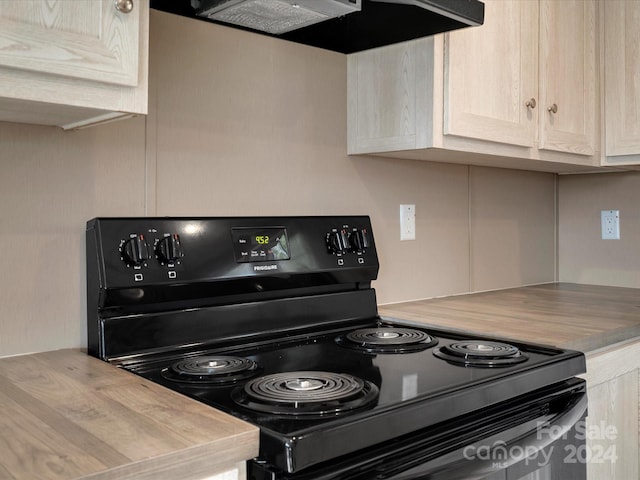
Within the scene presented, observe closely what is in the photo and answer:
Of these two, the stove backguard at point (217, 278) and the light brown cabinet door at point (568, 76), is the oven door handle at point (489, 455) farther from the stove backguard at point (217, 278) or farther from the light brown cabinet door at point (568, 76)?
the light brown cabinet door at point (568, 76)

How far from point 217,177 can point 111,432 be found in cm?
80

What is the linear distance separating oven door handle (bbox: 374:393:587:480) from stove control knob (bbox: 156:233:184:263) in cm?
60

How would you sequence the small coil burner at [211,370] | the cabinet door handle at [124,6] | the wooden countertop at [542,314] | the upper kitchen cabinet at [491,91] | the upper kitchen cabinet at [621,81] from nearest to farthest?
the cabinet door handle at [124,6] < the small coil burner at [211,370] < the wooden countertop at [542,314] < the upper kitchen cabinet at [491,91] < the upper kitchen cabinet at [621,81]

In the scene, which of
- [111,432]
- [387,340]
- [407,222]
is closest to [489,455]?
[387,340]

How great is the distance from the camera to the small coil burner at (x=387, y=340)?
51.0 inches

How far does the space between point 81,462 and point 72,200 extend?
2.28ft

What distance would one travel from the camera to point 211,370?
1.07 m

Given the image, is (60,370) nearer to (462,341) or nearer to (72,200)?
(72,200)

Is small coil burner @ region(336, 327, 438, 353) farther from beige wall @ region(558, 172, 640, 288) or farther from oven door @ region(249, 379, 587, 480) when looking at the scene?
beige wall @ region(558, 172, 640, 288)

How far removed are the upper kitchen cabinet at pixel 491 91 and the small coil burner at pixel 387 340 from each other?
478mm

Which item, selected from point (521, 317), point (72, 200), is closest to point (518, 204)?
point (521, 317)

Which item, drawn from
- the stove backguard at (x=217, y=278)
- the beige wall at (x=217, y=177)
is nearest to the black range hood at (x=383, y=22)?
the beige wall at (x=217, y=177)

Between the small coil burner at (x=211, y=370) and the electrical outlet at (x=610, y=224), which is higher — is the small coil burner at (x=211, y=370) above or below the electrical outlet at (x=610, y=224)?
below

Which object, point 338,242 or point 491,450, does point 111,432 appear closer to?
point 491,450
